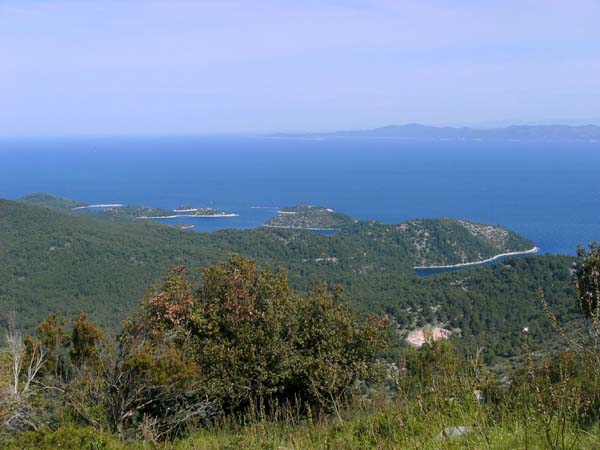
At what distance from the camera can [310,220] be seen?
96.1 m

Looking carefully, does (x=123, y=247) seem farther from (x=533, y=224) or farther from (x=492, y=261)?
(x=533, y=224)

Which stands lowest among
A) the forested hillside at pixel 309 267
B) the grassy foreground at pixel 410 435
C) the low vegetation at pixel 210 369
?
the forested hillside at pixel 309 267

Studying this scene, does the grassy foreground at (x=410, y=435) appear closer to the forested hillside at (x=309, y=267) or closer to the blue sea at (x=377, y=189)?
the forested hillside at (x=309, y=267)

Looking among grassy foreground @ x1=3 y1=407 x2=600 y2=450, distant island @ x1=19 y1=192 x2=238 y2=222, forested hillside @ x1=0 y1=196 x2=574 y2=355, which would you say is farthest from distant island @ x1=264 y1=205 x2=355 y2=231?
grassy foreground @ x1=3 y1=407 x2=600 y2=450

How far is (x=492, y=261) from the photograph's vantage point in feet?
236

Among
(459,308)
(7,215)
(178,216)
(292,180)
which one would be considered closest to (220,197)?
(178,216)

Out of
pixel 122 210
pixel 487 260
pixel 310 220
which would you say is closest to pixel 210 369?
pixel 487 260

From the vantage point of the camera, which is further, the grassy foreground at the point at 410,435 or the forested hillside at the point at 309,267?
the forested hillside at the point at 309,267

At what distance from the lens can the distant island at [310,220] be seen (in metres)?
93.3

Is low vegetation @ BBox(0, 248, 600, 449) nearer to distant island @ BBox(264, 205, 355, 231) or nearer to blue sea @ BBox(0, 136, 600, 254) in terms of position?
blue sea @ BBox(0, 136, 600, 254)

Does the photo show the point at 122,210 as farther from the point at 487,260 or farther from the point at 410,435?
the point at 410,435

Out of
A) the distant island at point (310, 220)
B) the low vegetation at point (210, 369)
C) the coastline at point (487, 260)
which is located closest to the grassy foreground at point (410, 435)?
the low vegetation at point (210, 369)

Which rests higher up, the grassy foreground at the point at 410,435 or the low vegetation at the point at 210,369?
the grassy foreground at the point at 410,435

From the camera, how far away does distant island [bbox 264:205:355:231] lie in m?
93.3
